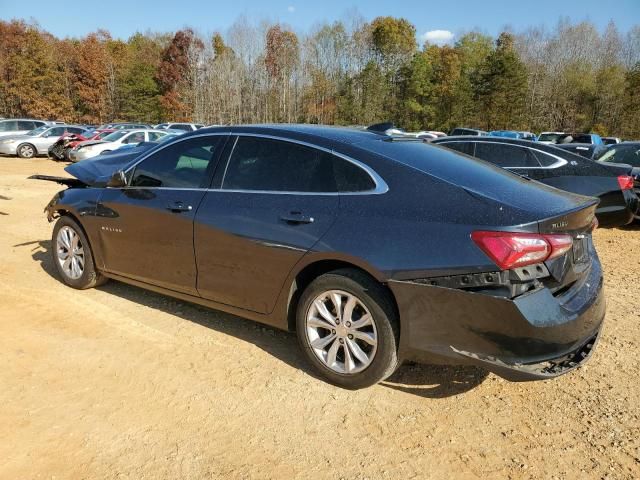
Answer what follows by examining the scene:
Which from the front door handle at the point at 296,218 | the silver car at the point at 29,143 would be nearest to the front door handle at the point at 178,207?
the front door handle at the point at 296,218

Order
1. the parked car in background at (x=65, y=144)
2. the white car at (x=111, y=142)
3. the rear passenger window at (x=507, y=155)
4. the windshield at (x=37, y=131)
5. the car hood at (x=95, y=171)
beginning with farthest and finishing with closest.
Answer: the windshield at (x=37, y=131)
the parked car in background at (x=65, y=144)
the white car at (x=111, y=142)
the rear passenger window at (x=507, y=155)
the car hood at (x=95, y=171)

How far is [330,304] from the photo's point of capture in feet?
10.7

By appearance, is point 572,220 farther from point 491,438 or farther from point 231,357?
point 231,357

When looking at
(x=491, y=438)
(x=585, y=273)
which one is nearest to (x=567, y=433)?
(x=491, y=438)

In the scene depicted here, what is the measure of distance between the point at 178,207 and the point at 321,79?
197 feet

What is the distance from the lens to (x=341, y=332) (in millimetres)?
3195

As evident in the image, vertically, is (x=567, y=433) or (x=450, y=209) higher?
(x=450, y=209)

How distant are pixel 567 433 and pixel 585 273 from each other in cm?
96

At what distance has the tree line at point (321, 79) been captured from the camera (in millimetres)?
51906

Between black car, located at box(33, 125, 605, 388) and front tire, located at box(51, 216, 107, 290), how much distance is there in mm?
700

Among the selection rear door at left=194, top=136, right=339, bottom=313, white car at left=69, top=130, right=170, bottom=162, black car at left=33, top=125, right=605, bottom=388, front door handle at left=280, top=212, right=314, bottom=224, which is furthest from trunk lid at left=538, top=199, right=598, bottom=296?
white car at left=69, top=130, right=170, bottom=162

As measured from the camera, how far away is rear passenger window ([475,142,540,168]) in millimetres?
7848

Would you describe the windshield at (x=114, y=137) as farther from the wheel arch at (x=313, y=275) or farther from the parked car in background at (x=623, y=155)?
the wheel arch at (x=313, y=275)

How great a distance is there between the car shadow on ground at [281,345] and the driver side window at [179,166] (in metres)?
1.14
